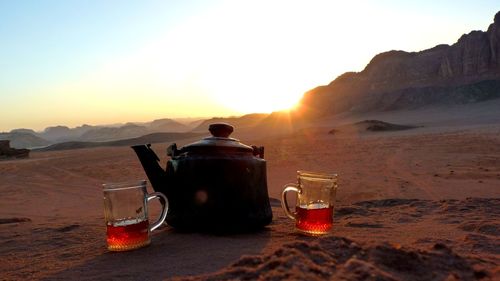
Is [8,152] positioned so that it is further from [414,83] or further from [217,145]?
[414,83]

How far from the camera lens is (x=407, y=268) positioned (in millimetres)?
2260

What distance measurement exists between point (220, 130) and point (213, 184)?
0.46 metres

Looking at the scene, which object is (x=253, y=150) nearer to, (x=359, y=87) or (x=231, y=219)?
(x=231, y=219)

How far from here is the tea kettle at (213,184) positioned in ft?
10.9

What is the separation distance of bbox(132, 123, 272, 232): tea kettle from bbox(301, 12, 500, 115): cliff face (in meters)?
43.9

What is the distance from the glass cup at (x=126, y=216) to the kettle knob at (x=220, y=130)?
27.2 inches

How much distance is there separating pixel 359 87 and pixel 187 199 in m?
53.6

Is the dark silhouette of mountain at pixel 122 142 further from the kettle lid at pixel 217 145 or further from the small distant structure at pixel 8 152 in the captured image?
the kettle lid at pixel 217 145

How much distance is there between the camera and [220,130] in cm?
355

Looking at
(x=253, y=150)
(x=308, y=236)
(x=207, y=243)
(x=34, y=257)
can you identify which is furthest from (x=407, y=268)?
(x=34, y=257)

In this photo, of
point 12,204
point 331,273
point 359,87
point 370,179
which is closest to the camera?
point 331,273

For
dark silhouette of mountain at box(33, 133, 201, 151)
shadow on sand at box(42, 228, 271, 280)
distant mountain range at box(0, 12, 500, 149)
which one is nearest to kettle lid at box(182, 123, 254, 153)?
shadow on sand at box(42, 228, 271, 280)

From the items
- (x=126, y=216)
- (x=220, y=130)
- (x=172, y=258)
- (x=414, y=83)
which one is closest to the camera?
(x=172, y=258)

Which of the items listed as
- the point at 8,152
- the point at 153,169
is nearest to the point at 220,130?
the point at 153,169
